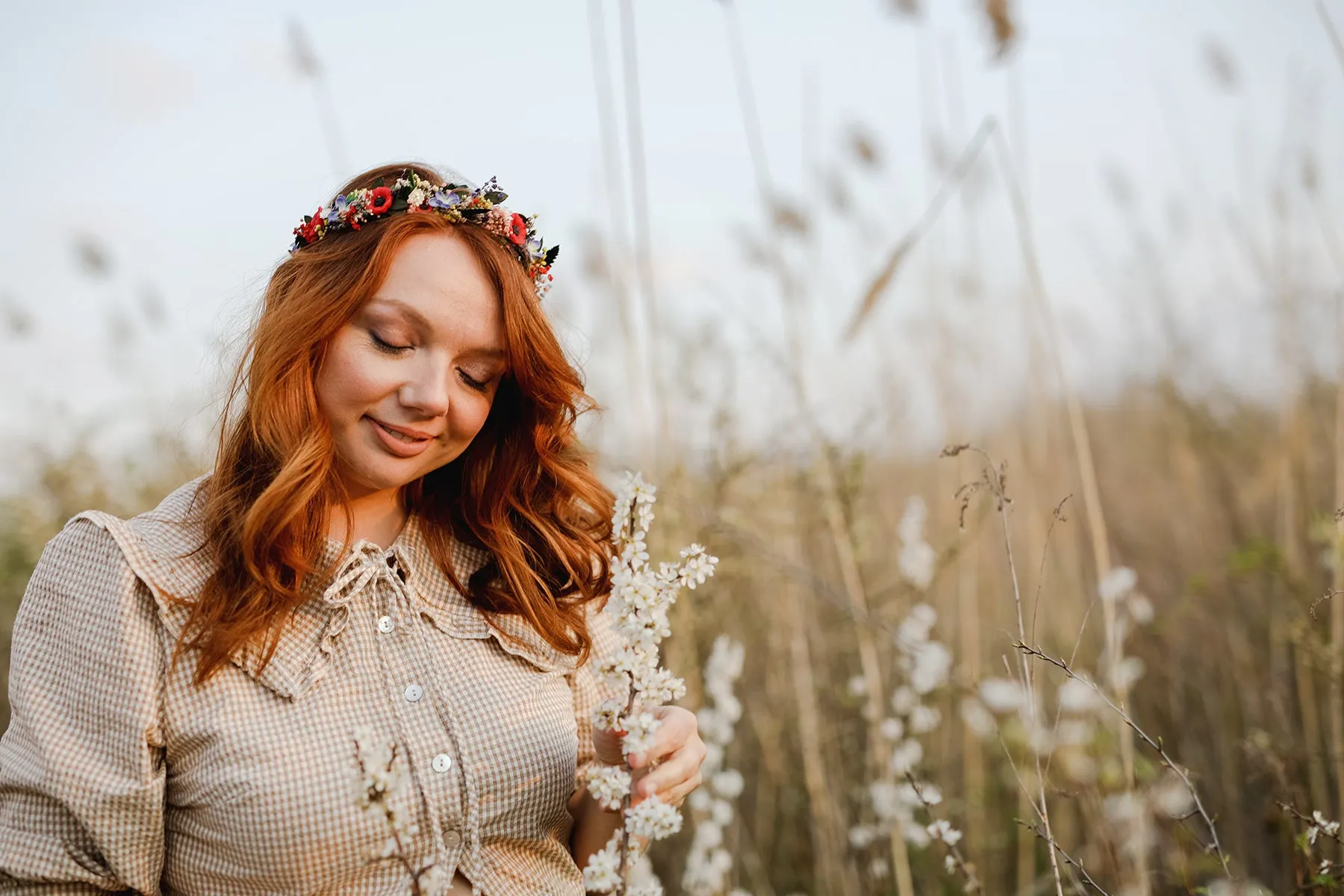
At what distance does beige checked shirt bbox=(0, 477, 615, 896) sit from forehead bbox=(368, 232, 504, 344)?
1.08 ft

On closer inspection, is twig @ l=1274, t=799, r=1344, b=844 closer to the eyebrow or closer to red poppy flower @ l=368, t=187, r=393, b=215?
the eyebrow

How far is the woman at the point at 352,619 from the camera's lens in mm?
1143

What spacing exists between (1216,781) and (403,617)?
2.02 m

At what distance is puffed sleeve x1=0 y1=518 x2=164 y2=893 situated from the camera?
1.11 m

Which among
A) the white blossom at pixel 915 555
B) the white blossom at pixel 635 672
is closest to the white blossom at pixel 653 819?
the white blossom at pixel 635 672

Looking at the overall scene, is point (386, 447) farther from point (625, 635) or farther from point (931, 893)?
point (931, 893)

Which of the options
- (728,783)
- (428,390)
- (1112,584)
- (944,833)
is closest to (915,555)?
(1112,584)

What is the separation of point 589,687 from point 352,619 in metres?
0.39

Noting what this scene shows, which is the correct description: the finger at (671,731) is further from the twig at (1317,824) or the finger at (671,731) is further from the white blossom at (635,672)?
the twig at (1317,824)

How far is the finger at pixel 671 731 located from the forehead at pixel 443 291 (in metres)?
0.54

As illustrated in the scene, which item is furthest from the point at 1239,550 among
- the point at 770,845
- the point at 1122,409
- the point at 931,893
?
the point at 1122,409

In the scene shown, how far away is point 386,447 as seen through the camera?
1302 millimetres

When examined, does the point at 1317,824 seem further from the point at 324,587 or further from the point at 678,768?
the point at 324,587

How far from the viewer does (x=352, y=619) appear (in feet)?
4.24
